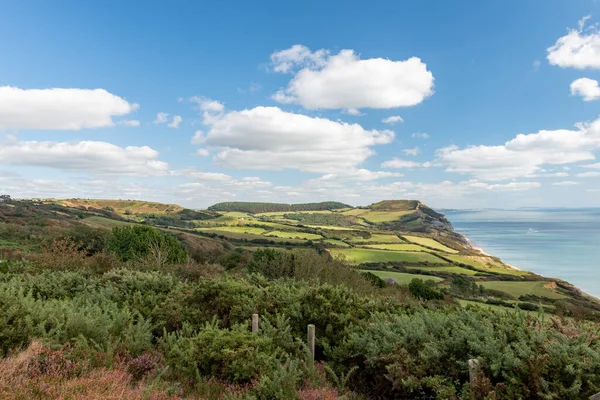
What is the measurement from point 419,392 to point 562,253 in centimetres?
13689

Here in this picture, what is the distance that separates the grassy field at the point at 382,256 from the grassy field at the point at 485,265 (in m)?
5.29

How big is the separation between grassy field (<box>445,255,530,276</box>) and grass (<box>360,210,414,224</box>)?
83.0 metres

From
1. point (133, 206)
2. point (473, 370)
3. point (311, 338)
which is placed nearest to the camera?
point (473, 370)

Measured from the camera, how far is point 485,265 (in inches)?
2825

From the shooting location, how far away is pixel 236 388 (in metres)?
6.12

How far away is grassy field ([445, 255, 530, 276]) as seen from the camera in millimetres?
65688

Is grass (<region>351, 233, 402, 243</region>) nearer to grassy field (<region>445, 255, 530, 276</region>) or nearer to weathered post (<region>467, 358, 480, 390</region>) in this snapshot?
grassy field (<region>445, 255, 530, 276</region>)

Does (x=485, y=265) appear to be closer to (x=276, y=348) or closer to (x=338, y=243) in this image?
(x=338, y=243)

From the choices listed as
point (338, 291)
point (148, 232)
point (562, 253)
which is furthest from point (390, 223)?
point (338, 291)

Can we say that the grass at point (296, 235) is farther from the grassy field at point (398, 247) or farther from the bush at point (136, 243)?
the bush at point (136, 243)

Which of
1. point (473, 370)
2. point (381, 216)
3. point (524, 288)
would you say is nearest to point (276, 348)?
point (473, 370)

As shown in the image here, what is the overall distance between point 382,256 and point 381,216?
109893mm

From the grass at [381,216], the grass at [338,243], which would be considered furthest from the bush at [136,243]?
the grass at [381,216]

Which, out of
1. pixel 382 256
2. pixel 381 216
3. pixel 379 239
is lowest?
pixel 382 256
